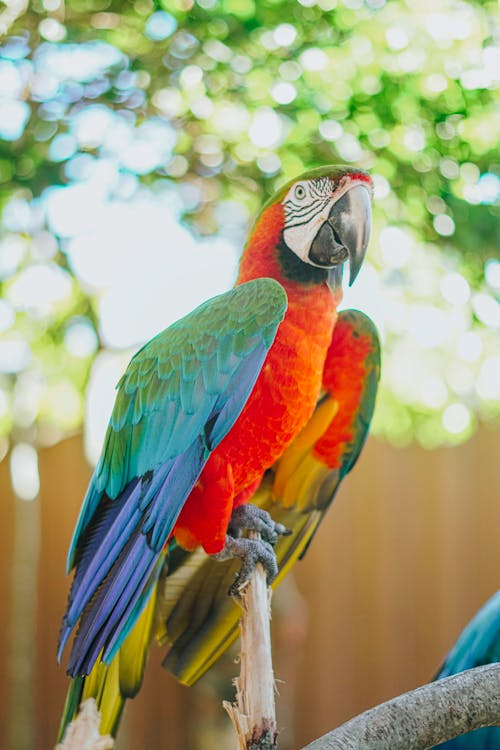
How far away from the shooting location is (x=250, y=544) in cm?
100

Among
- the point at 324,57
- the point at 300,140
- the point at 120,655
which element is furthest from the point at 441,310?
the point at 120,655

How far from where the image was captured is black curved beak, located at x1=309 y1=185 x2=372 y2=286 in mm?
986

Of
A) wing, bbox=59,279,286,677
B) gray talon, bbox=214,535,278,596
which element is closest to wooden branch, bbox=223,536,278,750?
gray talon, bbox=214,535,278,596

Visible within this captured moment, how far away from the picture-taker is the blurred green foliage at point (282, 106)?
1411 millimetres

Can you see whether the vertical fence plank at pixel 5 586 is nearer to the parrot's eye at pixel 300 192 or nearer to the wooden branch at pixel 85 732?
the wooden branch at pixel 85 732

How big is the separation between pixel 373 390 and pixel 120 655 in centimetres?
52

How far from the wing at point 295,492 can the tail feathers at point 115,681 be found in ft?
0.17

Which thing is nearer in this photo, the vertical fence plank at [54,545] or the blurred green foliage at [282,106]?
the blurred green foliage at [282,106]

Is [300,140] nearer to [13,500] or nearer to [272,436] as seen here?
[272,436]

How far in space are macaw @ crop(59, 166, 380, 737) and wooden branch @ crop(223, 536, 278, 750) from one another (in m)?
0.03

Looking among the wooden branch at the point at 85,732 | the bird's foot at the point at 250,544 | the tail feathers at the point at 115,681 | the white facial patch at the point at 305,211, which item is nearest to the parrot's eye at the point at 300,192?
the white facial patch at the point at 305,211

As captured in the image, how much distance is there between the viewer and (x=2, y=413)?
73.2 inches

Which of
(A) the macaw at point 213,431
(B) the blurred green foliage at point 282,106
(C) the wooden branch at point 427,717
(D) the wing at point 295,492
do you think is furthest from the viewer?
(B) the blurred green foliage at point 282,106

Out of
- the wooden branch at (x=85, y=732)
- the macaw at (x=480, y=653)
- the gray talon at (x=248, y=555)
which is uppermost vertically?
the gray talon at (x=248, y=555)
